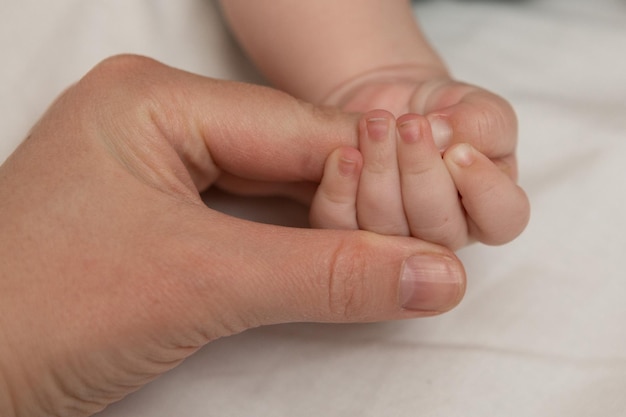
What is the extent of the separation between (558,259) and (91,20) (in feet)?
1.88

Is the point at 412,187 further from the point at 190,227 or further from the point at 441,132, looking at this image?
the point at 190,227

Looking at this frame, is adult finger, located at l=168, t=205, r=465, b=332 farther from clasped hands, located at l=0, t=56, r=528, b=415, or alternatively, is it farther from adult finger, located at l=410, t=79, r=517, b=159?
adult finger, located at l=410, t=79, r=517, b=159

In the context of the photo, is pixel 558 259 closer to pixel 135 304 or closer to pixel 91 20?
pixel 135 304

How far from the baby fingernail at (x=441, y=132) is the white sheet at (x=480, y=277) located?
0.52ft

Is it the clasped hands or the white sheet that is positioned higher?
the clasped hands

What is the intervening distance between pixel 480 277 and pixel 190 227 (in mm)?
327

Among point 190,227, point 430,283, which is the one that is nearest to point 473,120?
point 430,283

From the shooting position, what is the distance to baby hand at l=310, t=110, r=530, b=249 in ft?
2.00

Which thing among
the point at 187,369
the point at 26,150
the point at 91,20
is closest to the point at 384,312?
the point at 187,369

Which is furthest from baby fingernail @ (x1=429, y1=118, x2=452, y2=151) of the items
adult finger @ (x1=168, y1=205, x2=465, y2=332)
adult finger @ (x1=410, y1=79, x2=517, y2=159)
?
adult finger @ (x1=168, y1=205, x2=465, y2=332)

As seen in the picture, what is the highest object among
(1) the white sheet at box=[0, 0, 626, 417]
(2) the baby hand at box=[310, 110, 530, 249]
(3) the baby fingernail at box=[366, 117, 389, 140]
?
(3) the baby fingernail at box=[366, 117, 389, 140]

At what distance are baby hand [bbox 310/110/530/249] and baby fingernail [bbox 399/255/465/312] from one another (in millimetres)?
43

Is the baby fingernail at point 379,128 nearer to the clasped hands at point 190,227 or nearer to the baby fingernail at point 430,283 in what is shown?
the clasped hands at point 190,227

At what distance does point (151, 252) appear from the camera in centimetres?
55
